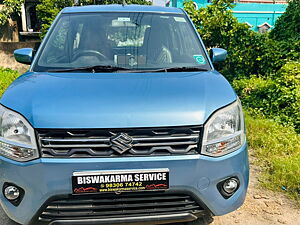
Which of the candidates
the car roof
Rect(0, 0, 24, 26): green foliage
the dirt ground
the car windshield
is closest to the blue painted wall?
Rect(0, 0, 24, 26): green foliage

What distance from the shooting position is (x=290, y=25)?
7.63 m

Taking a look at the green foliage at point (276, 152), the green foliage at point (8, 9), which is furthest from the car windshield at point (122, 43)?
the green foliage at point (8, 9)

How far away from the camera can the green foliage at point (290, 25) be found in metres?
7.41

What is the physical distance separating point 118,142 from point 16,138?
668mm

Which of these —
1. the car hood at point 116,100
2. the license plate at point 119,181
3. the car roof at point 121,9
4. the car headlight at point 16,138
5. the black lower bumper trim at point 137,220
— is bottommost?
the black lower bumper trim at point 137,220

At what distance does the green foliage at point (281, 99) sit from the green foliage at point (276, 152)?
28 centimetres

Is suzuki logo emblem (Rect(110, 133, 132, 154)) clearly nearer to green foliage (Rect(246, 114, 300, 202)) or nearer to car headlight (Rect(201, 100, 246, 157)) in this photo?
car headlight (Rect(201, 100, 246, 157))

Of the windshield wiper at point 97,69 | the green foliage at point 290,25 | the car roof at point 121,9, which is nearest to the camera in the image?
the windshield wiper at point 97,69

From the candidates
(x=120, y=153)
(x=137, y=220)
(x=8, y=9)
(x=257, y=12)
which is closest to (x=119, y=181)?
(x=120, y=153)

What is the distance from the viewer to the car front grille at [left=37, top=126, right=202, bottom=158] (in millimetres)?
1949

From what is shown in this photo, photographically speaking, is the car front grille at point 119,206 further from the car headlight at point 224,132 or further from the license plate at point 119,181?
the car headlight at point 224,132

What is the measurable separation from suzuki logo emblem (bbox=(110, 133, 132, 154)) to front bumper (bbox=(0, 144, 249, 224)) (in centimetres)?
6

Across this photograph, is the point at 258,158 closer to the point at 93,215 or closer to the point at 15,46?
the point at 93,215

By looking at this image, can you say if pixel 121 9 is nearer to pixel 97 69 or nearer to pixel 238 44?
pixel 97 69
